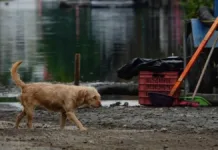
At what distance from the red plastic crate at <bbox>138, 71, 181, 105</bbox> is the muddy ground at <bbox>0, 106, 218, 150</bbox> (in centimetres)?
73

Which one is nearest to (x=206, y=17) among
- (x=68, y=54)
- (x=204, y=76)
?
(x=204, y=76)

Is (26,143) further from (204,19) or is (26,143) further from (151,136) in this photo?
(204,19)

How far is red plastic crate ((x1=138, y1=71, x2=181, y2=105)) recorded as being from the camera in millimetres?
15289

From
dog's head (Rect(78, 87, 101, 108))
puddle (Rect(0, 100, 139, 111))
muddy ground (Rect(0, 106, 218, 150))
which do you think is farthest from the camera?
puddle (Rect(0, 100, 139, 111))

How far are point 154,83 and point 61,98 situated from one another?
4.34 metres

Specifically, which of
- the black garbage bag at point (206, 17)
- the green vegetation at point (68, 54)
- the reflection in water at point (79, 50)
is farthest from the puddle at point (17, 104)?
the green vegetation at point (68, 54)

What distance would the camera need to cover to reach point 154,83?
15.4m

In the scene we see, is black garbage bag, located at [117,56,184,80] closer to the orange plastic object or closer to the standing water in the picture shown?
the orange plastic object

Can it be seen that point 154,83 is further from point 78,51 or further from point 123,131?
point 78,51

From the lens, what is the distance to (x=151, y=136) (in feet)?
33.6

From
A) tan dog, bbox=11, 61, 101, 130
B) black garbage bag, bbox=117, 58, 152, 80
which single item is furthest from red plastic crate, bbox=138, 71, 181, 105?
tan dog, bbox=11, 61, 101, 130

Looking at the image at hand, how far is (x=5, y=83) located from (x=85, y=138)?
11.8 m

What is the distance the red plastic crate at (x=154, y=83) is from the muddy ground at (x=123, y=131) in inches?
28.6

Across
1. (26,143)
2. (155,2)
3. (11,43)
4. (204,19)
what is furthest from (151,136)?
(155,2)
